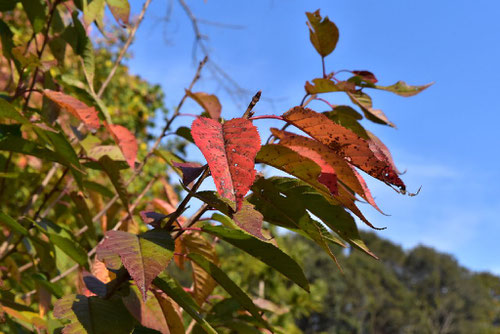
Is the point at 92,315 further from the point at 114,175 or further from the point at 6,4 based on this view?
the point at 6,4

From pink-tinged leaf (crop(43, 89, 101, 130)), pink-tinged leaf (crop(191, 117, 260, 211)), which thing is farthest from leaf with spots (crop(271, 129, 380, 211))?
pink-tinged leaf (crop(43, 89, 101, 130))

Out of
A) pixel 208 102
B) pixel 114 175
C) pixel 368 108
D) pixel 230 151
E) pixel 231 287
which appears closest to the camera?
pixel 230 151

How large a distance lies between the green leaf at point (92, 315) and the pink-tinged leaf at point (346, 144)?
0.44m

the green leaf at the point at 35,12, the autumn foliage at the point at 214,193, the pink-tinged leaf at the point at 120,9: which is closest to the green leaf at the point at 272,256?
the autumn foliage at the point at 214,193

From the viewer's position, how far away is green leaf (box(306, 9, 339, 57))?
3.38 ft

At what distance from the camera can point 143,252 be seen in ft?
2.25

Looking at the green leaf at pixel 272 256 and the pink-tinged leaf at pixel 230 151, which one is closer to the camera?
the pink-tinged leaf at pixel 230 151

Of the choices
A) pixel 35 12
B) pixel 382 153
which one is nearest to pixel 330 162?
pixel 382 153

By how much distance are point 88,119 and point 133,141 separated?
0.16 metres

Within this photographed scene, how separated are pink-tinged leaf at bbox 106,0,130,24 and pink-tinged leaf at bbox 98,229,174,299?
768 millimetres

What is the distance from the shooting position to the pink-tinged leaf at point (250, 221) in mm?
606

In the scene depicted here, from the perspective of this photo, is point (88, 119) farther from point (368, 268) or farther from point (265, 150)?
point (368, 268)

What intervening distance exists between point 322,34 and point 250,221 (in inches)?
22.8

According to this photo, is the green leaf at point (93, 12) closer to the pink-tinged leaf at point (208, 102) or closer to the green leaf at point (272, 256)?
the pink-tinged leaf at point (208, 102)
